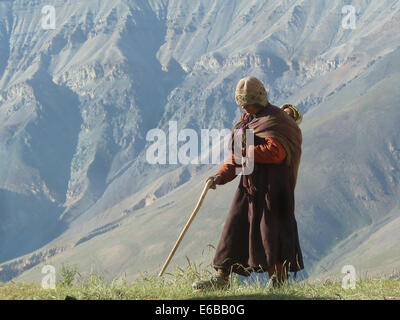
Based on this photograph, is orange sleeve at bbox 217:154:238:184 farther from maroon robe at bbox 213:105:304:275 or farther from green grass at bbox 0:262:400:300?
green grass at bbox 0:262:400:300

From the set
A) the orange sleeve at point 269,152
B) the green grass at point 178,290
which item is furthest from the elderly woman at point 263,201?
the green grass at point 178,290

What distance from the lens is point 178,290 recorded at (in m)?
7.75

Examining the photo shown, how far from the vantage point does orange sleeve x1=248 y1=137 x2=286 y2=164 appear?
8.75 meters

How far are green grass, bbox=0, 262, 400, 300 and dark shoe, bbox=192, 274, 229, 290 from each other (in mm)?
107

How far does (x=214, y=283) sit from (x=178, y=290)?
703 millimetres

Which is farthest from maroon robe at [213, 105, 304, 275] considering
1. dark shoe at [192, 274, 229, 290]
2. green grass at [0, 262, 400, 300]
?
green grass at [0, 262, 400, 300]

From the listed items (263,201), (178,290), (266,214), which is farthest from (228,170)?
(178,290)

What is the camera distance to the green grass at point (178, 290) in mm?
7211

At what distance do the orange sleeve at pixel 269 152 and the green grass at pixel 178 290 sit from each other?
5.66 feet

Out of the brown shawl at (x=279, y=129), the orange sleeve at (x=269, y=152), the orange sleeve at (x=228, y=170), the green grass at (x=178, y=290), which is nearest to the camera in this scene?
the green grass at (x=178, y=290)

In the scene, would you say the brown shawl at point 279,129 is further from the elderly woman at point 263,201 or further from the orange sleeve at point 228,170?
the orange sleeve at point 228,170

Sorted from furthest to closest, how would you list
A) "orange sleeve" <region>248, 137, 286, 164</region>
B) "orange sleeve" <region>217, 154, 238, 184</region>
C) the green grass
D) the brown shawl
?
"orange sleeve" <region>217, 154, 238, 184</region>, the brown shawl, "orange sleeve" <region>248, 137, 286, 164</region>, the green grass
